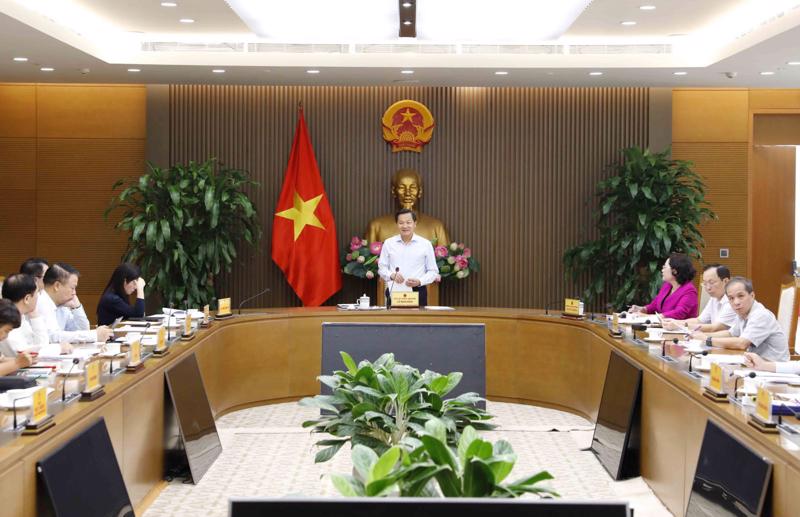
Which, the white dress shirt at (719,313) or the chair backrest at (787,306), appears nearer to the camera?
the white dress shirt at (719,313)

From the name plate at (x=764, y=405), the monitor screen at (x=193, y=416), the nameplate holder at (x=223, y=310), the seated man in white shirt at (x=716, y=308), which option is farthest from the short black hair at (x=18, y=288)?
the seated man in white shirt at (x=716, y=308)

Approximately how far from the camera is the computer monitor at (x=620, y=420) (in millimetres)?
5124

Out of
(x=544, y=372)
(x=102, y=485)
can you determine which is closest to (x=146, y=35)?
(x=544, y=372)

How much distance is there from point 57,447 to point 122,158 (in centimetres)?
711

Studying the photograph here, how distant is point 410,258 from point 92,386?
13.8 ft

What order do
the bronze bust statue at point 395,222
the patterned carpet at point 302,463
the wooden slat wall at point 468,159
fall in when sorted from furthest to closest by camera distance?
the wooden slat wall at point 468,159 < the bronze bust statue at point 395,222 < the patterned carpet at point 302,463

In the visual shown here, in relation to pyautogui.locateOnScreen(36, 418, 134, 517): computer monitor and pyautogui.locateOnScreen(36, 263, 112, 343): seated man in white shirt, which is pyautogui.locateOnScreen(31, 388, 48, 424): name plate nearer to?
pyautogui.locateOnScreen(36, 418, 134, 517): computer monitor

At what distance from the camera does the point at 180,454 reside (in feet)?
17.1

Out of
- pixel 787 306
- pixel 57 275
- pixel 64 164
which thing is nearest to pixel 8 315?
pixel 57 275

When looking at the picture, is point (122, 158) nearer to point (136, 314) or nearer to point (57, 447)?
point (136, 314)

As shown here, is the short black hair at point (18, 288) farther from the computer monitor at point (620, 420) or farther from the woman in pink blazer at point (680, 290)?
the woman in pink blazer at point (680, 290)

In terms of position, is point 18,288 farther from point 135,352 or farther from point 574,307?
point 574,307

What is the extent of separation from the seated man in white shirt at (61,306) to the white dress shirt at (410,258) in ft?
8.44

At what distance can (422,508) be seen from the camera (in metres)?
1.47
